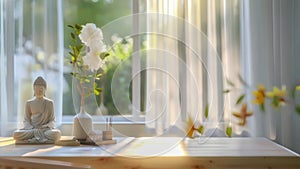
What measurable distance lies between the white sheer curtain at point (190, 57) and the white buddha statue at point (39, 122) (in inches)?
24.5

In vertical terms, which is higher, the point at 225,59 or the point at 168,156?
the point at 225,59

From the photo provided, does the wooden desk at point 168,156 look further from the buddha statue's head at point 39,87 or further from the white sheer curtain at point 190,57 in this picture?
the white sheer curtain at point 190,57

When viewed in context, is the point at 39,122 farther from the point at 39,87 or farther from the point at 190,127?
the point at 190,127

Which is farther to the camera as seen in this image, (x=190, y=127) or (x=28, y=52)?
(x=28, y=52)

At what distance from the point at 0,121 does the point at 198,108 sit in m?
1.21

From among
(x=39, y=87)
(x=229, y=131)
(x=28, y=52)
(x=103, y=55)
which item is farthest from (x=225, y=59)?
(x=28, y=52)

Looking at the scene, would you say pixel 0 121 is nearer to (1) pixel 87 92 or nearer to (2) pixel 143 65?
(1) pixel 87 92

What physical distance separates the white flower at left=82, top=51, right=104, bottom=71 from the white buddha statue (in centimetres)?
30

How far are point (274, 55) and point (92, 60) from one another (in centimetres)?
112

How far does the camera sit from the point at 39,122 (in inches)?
74.6

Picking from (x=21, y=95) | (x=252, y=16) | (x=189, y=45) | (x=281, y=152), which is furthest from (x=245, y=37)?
(x=21, y=95)

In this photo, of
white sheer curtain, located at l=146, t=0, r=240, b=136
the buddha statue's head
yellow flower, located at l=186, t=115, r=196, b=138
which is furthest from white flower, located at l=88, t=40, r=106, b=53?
yellow flower, located at l=186, t=115, r=196, b=138

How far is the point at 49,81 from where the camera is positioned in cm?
231

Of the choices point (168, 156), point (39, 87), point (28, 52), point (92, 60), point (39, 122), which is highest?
point (28, 52)
